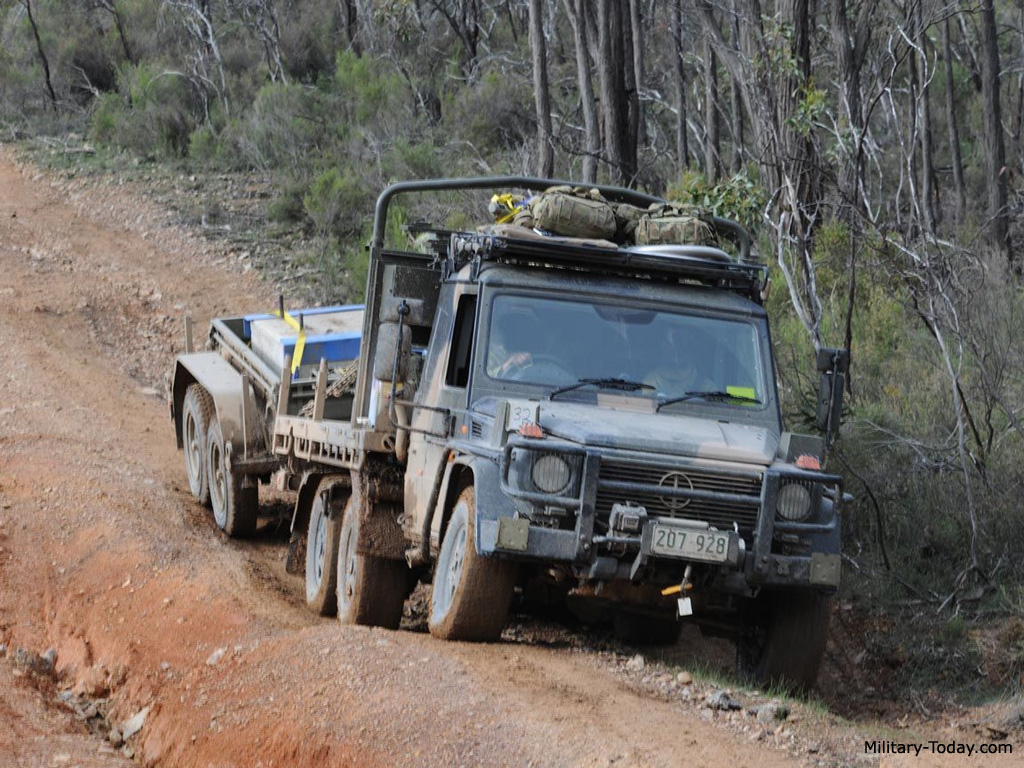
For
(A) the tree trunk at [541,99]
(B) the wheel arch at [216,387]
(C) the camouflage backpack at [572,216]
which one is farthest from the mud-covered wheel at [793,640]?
(A) the tree trunk at [541,99]

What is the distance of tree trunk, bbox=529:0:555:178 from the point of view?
60.6 feet

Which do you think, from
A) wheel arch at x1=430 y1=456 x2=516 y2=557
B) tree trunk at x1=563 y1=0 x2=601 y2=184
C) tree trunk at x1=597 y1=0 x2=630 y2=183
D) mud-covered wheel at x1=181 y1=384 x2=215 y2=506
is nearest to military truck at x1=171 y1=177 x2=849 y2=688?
wheel arch at x1=430 y1=456 x2=516 y2=557

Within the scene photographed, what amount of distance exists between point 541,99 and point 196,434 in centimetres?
894

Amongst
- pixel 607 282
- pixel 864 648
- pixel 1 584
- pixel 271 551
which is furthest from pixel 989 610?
pixel 1 584

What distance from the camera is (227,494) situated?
10977 millimetres

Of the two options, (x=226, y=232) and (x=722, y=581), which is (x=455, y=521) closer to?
(x=722, y=581)

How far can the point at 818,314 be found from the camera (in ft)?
37.0

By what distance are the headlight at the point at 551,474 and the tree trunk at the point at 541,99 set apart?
12150 mm

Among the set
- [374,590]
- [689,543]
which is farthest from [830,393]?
[374,590]

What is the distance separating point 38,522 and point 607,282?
4705mm

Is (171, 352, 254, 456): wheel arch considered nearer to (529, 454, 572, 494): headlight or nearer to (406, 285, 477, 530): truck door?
(406, 285, 477, 530): truck door

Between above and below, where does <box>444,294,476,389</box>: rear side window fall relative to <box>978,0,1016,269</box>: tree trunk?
below

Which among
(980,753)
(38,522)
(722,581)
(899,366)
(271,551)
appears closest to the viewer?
(980,753)
